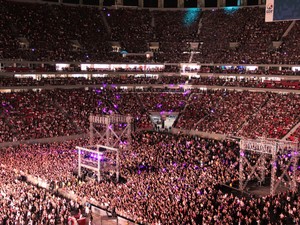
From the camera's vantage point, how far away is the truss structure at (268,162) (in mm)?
28344

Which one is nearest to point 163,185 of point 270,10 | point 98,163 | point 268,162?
point 98,163

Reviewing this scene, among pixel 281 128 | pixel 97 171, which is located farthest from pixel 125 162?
pixel 281 128

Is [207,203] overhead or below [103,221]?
overhead

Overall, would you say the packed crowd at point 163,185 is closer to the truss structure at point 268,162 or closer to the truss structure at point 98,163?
the truss structure at point 98,163

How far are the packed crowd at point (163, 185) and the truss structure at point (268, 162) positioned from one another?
1.30 m

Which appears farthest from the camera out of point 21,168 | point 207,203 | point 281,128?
point 281,128

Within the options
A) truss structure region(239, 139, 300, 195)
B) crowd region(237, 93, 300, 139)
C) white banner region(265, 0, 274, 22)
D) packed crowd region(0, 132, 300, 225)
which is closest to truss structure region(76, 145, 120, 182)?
packed crowd region(0, 132, 300, 225)

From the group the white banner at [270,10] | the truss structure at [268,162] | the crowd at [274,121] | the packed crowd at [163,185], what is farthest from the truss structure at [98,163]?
the crowd at [274,121]

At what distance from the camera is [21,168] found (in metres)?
33.3

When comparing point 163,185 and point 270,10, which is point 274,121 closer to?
point 163,185

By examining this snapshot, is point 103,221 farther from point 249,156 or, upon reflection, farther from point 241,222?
point 249,156

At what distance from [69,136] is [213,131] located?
59.4ft

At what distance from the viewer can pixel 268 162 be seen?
1369 inches

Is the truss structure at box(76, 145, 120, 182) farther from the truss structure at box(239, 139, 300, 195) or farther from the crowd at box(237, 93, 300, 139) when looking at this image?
the crowd at box(237, 93, 300, 139)
